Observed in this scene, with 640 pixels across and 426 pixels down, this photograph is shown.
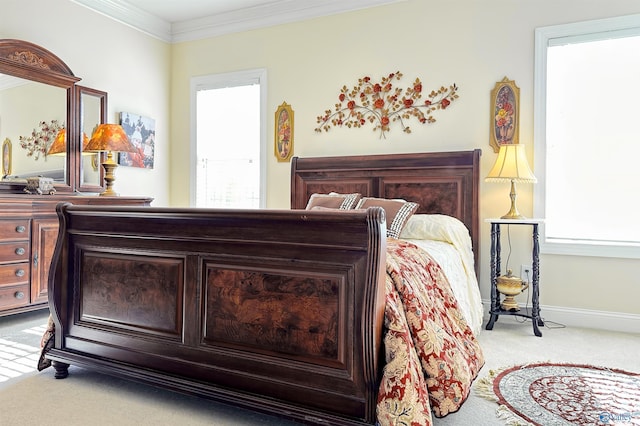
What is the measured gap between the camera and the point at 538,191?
3.65 m

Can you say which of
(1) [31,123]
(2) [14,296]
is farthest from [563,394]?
(1) [31,123]

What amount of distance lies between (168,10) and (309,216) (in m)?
4.09

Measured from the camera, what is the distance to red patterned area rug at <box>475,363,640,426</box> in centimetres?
195

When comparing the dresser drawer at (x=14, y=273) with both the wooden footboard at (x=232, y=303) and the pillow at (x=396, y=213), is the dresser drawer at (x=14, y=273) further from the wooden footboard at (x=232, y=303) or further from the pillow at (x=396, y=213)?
the pillow at (x=396, y=213)

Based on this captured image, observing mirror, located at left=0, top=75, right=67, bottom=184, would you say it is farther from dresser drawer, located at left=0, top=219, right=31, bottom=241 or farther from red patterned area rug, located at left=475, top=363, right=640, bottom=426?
red patterned area rug, located at left=475, top=363, right=640, bottom=426

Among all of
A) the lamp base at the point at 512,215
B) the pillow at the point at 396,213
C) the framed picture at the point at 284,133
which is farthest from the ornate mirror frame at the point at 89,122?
the lamp base at the point at 512,215

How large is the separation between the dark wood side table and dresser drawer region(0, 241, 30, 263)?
3.51 metres

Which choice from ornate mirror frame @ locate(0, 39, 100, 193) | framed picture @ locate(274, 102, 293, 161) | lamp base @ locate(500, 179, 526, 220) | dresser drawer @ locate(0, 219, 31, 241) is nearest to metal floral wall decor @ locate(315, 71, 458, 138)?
framed picture @ locate(274, 102, 293, 161)

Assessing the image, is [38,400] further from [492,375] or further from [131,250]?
[492,375]

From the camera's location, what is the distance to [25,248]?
3.45 metres

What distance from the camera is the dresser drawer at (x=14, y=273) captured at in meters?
3.30

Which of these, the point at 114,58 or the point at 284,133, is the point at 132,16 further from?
the point at 284,133

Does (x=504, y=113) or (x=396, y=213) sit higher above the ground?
(x=504, y=113)

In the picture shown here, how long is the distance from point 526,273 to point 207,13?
4078 millimetres
